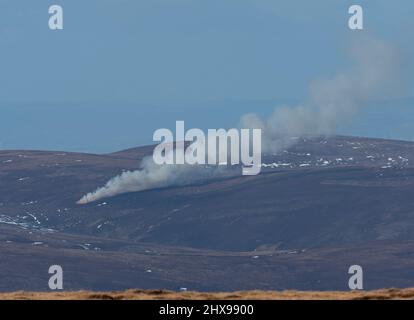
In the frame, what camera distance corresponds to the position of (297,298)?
69.4 m

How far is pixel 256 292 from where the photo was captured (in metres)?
74.0
